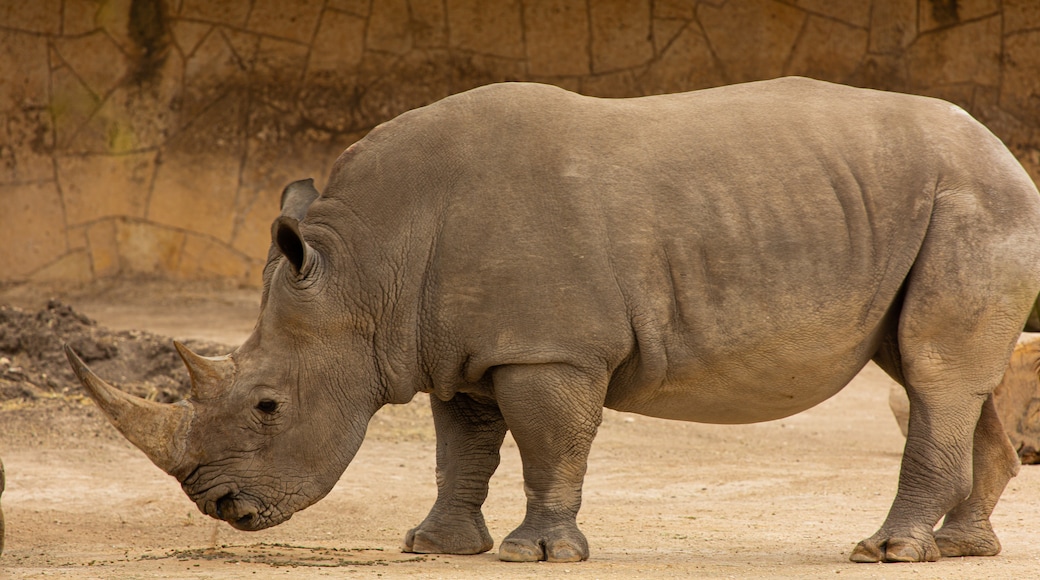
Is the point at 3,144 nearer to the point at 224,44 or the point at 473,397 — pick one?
the point at 224,44

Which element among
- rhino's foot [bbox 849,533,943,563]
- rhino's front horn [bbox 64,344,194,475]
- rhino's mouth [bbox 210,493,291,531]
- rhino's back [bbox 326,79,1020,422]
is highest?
rhino's back [bbox 326,79,1020,422]

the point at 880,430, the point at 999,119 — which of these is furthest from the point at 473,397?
the point at 999,119

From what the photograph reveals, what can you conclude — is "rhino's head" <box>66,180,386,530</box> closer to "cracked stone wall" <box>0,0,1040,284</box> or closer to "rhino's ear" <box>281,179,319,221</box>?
"rhino's ear" <box>281,179,319,221</box>

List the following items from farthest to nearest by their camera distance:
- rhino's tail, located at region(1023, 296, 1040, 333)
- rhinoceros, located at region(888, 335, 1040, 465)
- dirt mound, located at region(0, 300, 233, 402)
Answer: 1. dirt mound, located at region(0, 300, 233, 402)
2. rhino's tail, located at region(1023, 296, 1040, 333)
3. rhinoceros, located at region(888, 335, 1040, 465)

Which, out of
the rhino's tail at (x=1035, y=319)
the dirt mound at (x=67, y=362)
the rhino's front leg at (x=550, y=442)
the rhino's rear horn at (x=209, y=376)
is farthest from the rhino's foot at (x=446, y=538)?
the rhino's tail at (x=1035, y=319)

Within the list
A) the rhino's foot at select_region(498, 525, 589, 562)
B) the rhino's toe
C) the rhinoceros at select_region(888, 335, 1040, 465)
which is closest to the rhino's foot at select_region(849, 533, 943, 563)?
the rhino's foot at select_region(498, 525, 589, 562)

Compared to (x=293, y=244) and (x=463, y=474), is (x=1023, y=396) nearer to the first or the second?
(x=463, y=474)

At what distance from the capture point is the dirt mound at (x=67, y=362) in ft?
29.1

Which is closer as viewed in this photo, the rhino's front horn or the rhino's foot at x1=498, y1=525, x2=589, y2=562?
the rhino's front horn

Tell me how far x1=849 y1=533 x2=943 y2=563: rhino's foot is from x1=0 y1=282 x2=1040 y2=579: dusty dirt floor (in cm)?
7

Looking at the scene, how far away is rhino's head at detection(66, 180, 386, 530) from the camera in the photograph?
16.5ft

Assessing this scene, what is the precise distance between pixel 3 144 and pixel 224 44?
8.22 ft

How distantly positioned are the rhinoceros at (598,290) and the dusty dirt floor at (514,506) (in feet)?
1.11

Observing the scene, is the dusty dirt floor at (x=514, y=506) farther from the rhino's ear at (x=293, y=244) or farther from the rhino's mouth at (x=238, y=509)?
the rhino's ear at (x=293, y=244)
